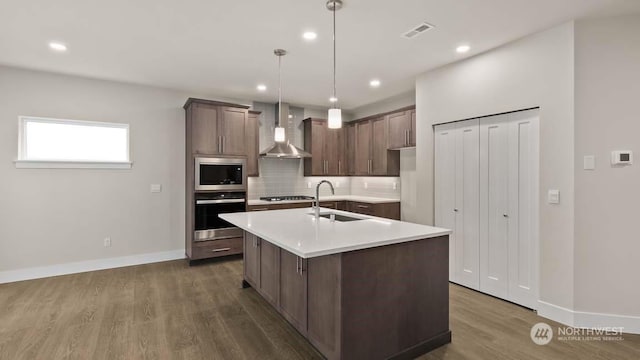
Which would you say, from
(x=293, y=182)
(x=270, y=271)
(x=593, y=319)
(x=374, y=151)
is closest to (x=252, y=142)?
(x=293, y=182)

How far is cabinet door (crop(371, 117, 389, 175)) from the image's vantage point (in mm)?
5336

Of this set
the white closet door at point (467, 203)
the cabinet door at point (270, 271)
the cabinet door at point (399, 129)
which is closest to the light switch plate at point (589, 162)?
the white closet door at point (467, 203)

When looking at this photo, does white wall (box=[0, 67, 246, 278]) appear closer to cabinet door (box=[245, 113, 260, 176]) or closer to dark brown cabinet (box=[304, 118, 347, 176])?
cabinet door (box=[245, 113, 260, 176])

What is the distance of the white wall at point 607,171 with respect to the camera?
2621 mm

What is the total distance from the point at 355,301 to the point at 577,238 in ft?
7.24

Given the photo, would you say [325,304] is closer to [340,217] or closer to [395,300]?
[395,300]

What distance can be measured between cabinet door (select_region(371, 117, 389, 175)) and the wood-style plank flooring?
240 cm

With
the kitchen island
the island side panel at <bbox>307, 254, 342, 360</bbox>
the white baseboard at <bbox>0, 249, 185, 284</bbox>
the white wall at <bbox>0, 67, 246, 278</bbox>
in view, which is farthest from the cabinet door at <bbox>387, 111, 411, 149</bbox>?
the white baseboard at <bbox>0, 249, 185, 284</bbox>

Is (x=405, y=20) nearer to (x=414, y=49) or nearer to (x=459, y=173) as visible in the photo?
(x=414, y=49)

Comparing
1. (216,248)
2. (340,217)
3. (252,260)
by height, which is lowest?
(216,248)

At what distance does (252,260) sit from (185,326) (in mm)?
905

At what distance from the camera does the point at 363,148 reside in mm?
5848

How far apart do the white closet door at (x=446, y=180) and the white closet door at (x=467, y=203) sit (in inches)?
2.2

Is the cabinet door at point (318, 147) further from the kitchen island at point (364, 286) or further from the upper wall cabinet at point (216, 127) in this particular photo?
the kitchen island at point (364, 286)
